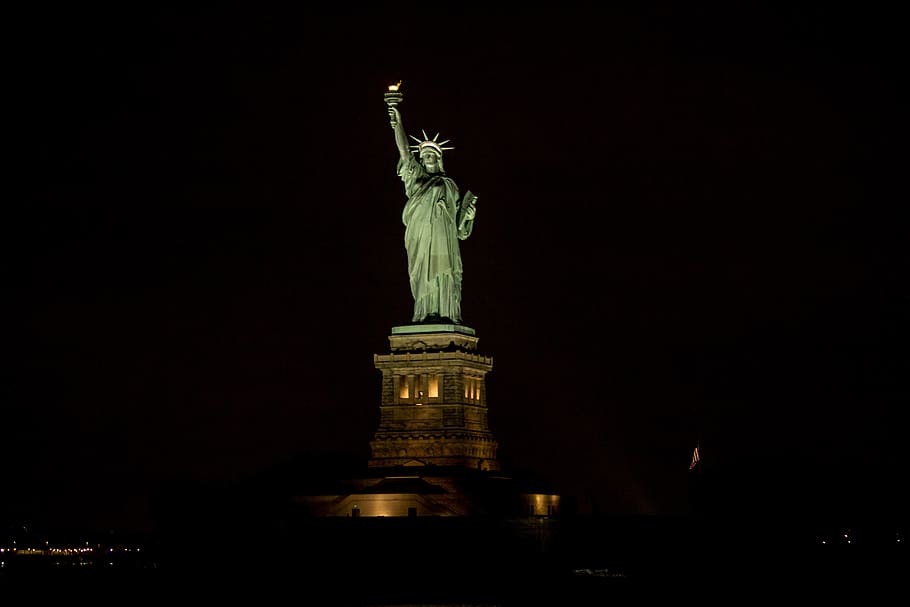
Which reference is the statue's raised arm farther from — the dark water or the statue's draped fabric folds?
the dark water

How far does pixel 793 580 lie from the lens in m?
60.4

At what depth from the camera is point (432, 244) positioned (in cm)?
6625

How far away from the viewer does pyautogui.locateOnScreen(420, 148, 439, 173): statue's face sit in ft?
218

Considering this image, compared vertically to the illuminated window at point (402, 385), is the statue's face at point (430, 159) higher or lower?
higher

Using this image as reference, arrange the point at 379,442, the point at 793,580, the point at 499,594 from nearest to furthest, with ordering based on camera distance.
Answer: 1. the point at 499,594
2. the point at 793,580
3. the point at 379,442

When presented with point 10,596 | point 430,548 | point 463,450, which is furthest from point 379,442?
point 10,596

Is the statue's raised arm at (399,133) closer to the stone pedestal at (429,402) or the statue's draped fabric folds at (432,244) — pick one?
the statue's draped fabric folds at (432,244)

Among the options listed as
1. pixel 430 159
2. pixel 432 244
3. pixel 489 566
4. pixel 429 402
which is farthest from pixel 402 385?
pixel 489 566

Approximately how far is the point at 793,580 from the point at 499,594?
9921mm

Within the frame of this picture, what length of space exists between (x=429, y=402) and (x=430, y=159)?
27.3ft

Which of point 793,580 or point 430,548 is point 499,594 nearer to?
point 430,548

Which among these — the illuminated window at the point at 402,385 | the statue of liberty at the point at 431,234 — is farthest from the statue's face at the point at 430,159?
the illuminated window at the point at 402,385

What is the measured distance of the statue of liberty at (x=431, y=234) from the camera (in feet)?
217

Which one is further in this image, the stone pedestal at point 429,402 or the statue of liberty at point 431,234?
the statue of liberty at point 431,234
